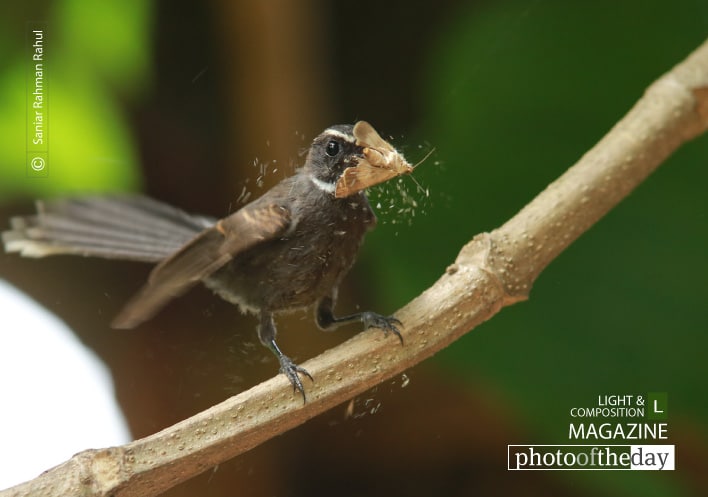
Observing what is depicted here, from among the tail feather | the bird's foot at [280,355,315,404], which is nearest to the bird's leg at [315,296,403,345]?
the bird's foot at [280,355,315,404]

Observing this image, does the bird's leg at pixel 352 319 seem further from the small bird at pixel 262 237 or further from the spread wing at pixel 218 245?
the spread wing at pixel 218 245

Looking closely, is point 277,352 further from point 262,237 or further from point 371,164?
point 371,164

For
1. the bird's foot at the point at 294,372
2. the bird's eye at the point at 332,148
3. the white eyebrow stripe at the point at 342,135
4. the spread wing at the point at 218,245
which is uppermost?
the white eyebrow stripe at the point at 342,135

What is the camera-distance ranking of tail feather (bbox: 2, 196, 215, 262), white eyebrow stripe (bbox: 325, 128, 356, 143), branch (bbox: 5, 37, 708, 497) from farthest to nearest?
tail feather (bbox: 2, 196, 215, 262) → white eyebrow stripe (bbox: 325, 128, 356, 143) → branch (bbox: 5, 37, 708, 497)

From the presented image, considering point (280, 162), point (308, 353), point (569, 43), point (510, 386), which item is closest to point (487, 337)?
point (510, 386)

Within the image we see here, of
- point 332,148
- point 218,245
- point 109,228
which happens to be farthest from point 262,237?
point 109,228

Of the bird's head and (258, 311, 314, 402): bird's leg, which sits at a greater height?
the bird's head

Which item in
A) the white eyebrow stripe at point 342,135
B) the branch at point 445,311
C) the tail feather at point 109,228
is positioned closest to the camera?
the branch at point 445,311

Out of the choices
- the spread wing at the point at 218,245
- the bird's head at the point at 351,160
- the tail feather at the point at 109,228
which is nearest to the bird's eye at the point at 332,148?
the bird's head at the point at 351,160

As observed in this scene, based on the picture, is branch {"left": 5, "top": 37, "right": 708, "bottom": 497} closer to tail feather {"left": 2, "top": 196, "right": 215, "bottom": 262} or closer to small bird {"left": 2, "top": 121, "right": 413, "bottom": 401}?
small bird {"left": 2, "top": 121, "right": 413, "bottom": 401}
